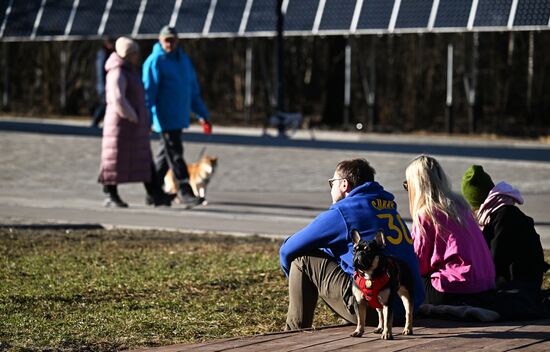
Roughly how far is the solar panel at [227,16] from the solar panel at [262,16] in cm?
27

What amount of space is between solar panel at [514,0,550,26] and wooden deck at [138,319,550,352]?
1764 cm

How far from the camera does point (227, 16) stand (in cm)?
2784

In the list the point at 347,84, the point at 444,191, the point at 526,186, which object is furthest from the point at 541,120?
the point at 444,191

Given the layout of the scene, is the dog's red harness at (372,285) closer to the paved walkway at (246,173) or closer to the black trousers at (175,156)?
the paved walkway at (246,173)

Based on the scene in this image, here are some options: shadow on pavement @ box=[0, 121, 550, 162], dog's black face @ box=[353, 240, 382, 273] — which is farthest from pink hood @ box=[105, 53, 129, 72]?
dog's black face @ box=[353, 240, 382, 273]

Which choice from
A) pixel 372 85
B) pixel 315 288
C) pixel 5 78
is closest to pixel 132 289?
pixel 315 288

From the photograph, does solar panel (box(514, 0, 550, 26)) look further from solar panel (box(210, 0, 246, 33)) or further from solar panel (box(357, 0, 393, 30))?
solar panel (box(210, 0, 246, 33))

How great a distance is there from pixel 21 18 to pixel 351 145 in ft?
39.9

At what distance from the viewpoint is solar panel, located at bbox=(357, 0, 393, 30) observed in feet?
83.5

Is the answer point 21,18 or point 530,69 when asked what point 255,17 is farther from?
point 21,18

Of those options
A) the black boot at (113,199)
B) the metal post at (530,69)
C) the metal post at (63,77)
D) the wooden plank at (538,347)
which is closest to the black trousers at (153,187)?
the black boot at (113,199)

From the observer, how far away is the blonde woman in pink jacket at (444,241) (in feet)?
23.4

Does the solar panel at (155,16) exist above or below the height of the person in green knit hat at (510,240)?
above

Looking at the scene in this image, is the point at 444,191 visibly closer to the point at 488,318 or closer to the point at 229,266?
the point at 488,318
